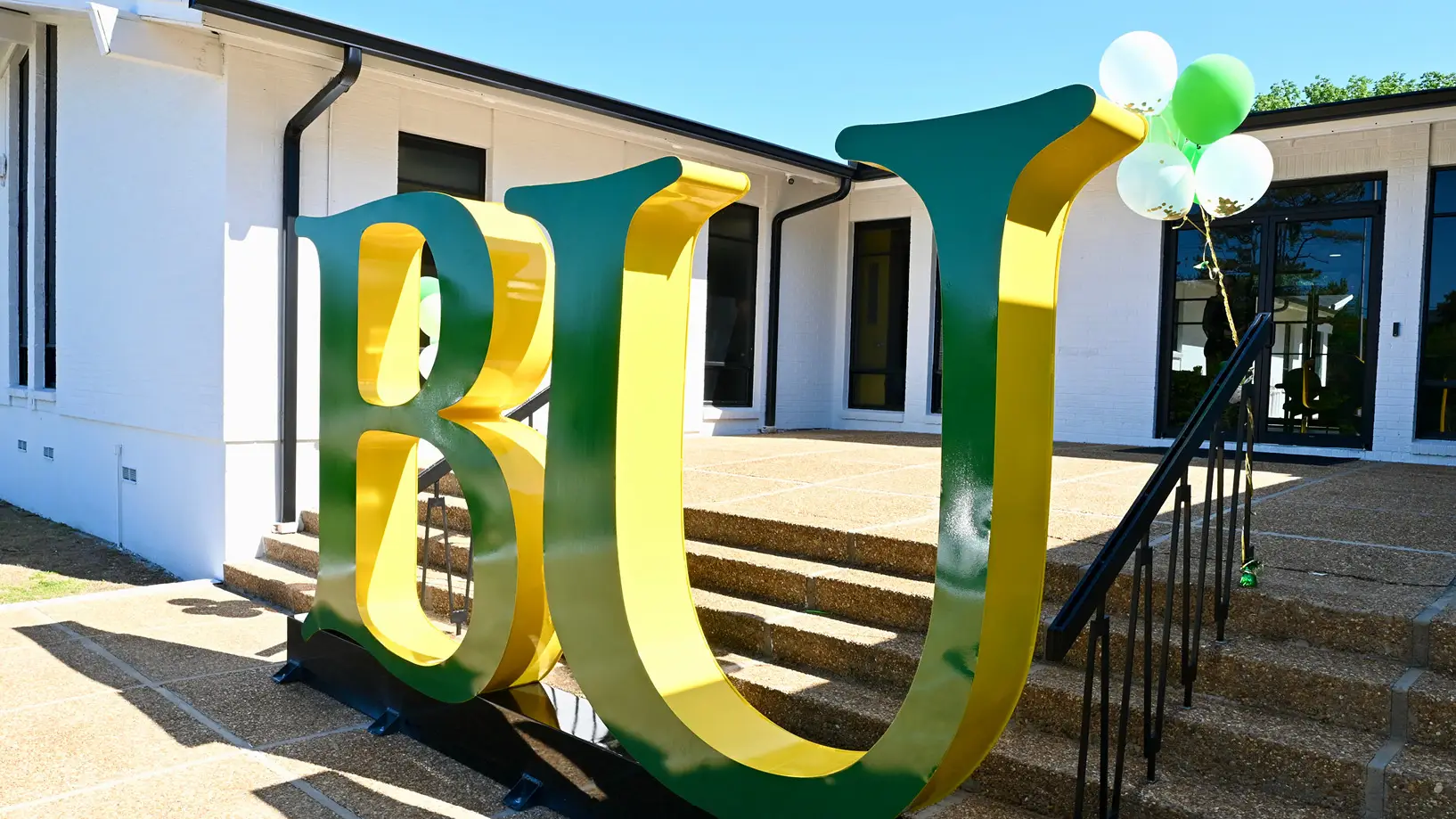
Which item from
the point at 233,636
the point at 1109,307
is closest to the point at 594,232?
the point at 233,636

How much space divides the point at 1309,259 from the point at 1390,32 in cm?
3046

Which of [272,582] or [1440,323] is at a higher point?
[1440,323]

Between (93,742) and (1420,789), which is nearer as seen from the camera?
(1420,789)

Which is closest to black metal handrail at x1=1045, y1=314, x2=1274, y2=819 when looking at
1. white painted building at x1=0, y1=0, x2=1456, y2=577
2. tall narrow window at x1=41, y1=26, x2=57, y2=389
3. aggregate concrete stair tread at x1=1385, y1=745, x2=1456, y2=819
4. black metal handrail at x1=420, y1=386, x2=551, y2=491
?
aggregate concrete stair tread at x1=1385, y1=745, x2=1456, y2=819

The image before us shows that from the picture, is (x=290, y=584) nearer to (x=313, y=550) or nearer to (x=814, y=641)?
(x=313, y=550)

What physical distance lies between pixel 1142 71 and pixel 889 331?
21.6ft

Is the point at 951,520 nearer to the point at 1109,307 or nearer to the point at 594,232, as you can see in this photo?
the point at 594,232

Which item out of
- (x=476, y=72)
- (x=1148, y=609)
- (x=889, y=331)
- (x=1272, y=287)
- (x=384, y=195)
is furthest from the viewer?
(x=889, y=331)

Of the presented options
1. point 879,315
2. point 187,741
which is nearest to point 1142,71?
point 187,741

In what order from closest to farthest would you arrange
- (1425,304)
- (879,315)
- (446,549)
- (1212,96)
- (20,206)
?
(1212,96) → (446,549) → (1425,304) → (20,206) → (879,315)

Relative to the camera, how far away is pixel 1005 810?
286cm

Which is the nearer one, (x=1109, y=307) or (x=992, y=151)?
(x=992, y=151)

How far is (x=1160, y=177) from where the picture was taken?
405cm

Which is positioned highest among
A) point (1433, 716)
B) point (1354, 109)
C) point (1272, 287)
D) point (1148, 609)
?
point (1354, 109)
